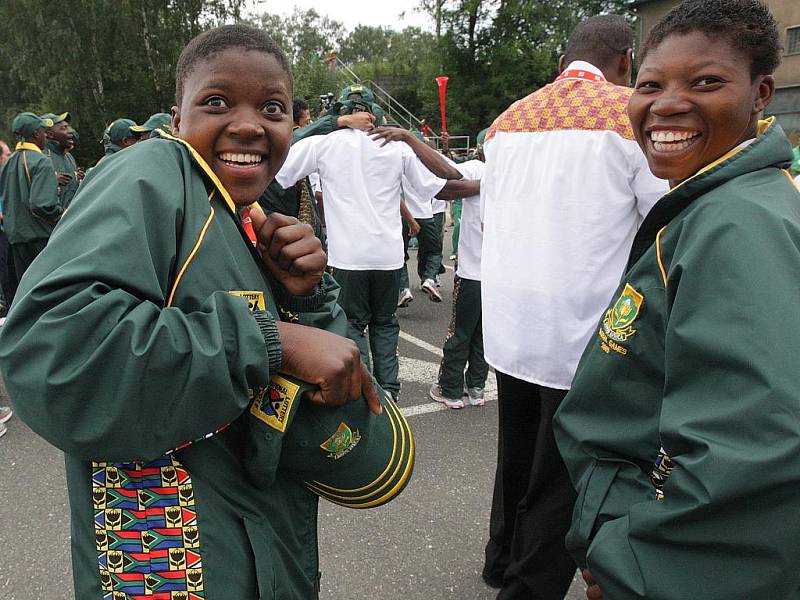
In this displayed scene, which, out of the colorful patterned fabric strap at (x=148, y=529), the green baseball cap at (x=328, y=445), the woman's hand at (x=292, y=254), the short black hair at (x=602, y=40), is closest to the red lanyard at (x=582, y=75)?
the short black hair at (x=602, y=40)

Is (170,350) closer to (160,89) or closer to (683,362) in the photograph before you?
Result: (683,362)

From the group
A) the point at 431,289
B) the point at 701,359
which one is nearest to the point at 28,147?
the point at 431,289

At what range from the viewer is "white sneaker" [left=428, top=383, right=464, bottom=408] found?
4.51 m

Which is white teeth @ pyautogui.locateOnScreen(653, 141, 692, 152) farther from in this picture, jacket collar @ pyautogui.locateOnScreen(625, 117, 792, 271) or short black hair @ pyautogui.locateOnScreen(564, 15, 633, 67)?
short black hair @ pyautogui.locateOnScreen(564, 15, 633, 67)

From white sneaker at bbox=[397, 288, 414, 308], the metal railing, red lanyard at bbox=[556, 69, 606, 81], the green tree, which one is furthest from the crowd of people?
the metal railing

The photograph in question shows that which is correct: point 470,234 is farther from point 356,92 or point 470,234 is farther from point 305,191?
point 305,191

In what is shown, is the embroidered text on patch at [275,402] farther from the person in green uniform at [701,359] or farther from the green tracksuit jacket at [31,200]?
the green tracksuit jacket at [31,200]

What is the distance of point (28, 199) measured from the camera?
5676 mm

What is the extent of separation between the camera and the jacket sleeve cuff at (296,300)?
4.40 ft

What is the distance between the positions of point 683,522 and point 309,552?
78cm

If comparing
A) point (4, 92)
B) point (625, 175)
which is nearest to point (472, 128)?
point (4, 92)

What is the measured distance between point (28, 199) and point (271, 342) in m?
5.70

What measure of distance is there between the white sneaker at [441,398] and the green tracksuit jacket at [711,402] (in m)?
3.15

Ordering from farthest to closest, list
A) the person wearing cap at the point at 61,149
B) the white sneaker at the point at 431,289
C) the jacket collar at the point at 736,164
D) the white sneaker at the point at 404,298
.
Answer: the white sneaker at the point at 431,289
the white sneaker at the point at 404,298
the person wearing cap at the point at 61,149
the jacket collar at the point at 736,164
